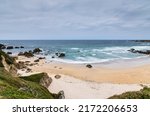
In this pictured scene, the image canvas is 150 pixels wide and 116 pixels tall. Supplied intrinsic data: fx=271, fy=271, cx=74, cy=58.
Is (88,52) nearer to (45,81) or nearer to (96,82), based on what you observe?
(96,82)

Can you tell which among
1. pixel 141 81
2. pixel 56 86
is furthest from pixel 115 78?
pixel 56 86

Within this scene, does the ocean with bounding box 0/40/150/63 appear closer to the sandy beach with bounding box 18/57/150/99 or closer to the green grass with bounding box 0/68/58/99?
the sandy beach with bounding box 18/57/150/99

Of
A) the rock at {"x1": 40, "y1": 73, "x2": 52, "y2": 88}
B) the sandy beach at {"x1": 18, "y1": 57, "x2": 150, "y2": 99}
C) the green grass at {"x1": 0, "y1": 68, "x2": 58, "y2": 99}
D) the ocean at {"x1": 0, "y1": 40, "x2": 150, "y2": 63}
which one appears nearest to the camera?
the green grass at {"x1": 0, "y1": 68, "x2": 58, "y2": 99}

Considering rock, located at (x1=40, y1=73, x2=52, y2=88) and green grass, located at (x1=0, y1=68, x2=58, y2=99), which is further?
rock, located at (x1=40, y1=73, x2=52, y2=88)

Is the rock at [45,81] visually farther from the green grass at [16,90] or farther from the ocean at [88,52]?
the ocean at [88,52]

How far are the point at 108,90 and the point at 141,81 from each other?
15.0ft

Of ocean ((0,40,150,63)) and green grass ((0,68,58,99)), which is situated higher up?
green grass ((0,68,58,99))

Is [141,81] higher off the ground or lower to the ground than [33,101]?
lower

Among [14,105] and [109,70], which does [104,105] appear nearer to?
[14,105]

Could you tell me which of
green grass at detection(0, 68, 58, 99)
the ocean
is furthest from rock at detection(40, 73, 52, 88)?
the ocean

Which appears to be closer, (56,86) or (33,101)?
(33,101)

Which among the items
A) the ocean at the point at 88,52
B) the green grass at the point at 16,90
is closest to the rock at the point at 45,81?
the green grass at the point at 16,90

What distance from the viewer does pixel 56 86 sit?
2012 cm

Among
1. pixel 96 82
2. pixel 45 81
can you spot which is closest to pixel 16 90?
pixel 45 81
